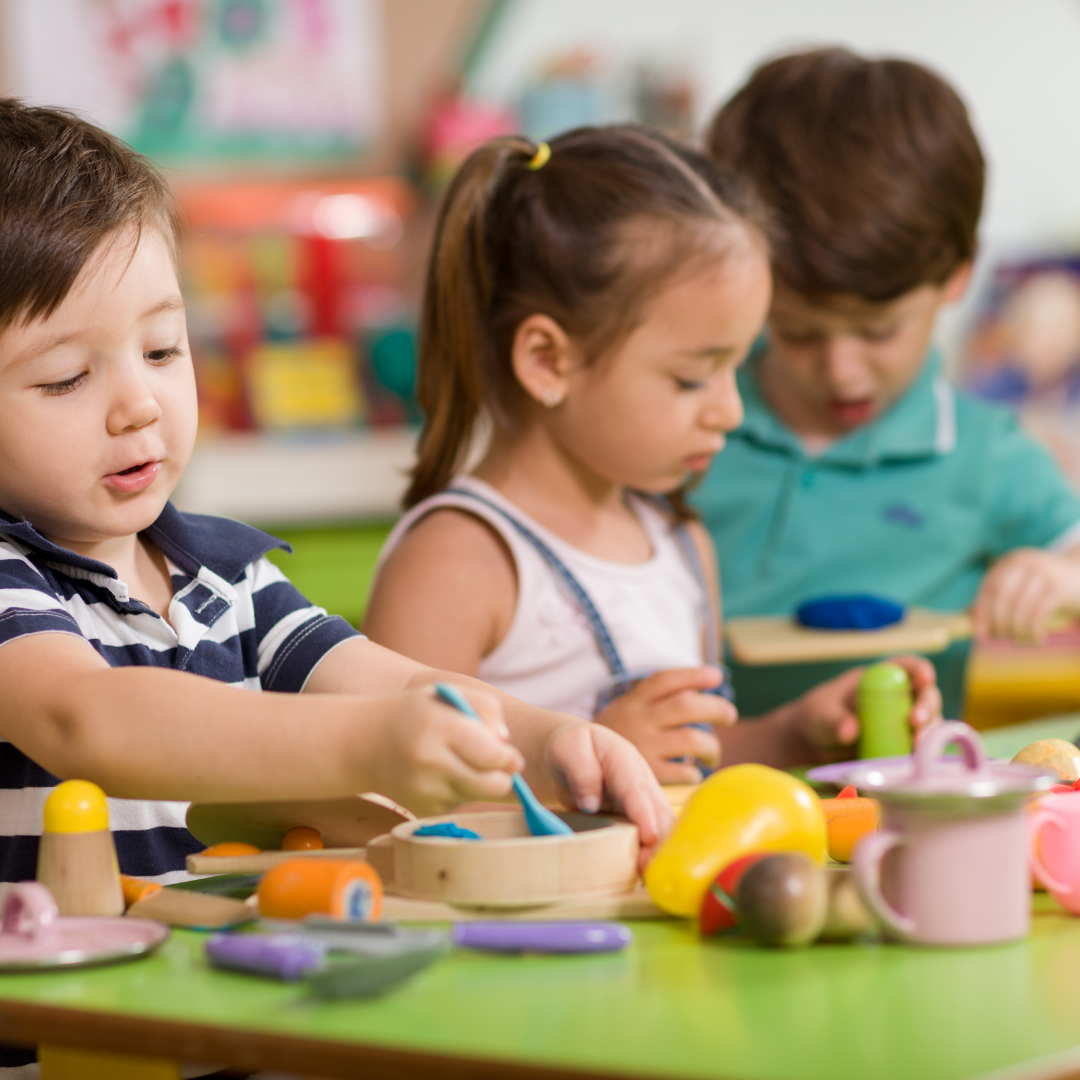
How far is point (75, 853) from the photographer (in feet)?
1.86

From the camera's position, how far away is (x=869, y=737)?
1080 mm

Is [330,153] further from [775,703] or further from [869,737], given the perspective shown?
[869,737]

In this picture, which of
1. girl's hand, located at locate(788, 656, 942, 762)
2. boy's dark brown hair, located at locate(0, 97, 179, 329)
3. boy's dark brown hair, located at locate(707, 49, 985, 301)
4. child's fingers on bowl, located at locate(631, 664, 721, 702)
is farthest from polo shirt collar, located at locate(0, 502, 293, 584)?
boy's dark brown hair, located at locate(707, 49, 985, 301)

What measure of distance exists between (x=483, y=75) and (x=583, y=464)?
2019 mm

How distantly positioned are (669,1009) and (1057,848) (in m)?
0.20

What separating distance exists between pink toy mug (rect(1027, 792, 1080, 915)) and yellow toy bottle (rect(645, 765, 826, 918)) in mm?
82

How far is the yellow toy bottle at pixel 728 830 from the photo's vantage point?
1.80 ft

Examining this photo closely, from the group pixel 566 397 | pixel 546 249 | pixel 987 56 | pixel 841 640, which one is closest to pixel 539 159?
pixel 546 249

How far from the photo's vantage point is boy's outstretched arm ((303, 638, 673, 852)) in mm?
640

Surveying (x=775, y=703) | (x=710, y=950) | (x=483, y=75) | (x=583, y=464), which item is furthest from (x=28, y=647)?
(x=483, y=75)

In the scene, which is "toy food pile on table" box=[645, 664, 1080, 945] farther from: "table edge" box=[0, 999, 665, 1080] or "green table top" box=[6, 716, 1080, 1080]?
"table edge" box=[0, 999, 665, 1080]

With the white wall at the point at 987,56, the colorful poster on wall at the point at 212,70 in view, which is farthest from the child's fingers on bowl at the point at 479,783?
the colorful poster on wall at the point at 212,70

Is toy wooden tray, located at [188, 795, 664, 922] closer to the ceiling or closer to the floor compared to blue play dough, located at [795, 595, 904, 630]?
closer to the floor

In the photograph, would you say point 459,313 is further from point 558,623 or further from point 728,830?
point 728,830
